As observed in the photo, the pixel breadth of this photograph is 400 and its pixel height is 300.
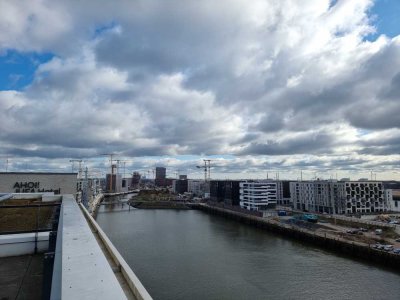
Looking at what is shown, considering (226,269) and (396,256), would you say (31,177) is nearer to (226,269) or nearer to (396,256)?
(226,269)

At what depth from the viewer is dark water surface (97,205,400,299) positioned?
30.1 ft

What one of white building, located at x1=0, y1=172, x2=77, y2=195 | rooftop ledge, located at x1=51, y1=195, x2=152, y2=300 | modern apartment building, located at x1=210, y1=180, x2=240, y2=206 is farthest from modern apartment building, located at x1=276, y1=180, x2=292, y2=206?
rooftop ledge, located at x1=51, y1=195, x2=152, y2=300

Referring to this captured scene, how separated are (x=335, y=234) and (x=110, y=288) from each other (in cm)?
1830

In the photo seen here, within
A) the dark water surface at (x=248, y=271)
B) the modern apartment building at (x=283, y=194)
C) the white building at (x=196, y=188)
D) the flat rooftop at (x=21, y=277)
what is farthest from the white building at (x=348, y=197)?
the white building at (x=196, y=188)

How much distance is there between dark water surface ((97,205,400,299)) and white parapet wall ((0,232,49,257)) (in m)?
4.80

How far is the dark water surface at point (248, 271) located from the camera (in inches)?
361

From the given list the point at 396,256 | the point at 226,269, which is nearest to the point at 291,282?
the point at 226,269

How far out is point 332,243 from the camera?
16.2 meters

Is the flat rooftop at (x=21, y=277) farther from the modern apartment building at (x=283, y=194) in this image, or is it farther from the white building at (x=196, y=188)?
the white building at (x=196, y=188)

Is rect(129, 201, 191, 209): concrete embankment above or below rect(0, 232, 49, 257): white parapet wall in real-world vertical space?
below

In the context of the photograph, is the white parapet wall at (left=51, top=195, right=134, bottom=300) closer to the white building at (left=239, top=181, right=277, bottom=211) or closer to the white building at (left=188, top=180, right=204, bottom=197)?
the white building at (left=239, top=181, right=277, bottom=211)

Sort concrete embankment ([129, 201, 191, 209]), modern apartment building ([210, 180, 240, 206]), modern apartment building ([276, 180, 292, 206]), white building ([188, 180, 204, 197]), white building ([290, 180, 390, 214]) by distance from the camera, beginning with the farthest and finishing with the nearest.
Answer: white building ([188, 180, 204, 197]) → concrete embankment ([129, 201, 191, 209]) → modern apartment building ([276, 180, 292, 206]) → modern apartment building ([210, 180, 240, 206]) → white building ([290, 180, 390, 214])

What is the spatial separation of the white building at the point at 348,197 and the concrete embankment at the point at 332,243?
6.48 m

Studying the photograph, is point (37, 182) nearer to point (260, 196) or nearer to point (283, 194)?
point (260, 196)
